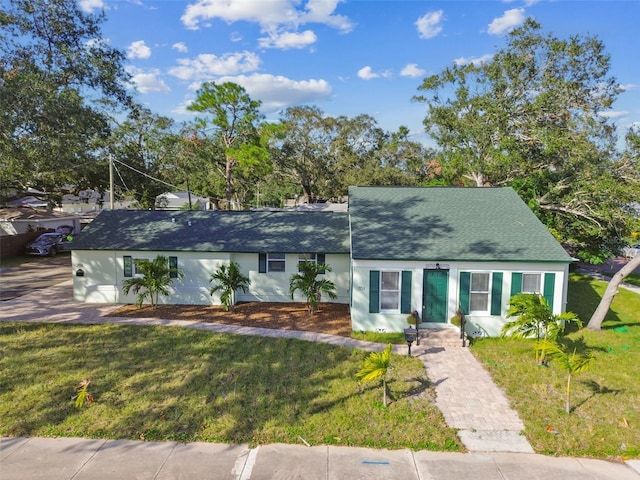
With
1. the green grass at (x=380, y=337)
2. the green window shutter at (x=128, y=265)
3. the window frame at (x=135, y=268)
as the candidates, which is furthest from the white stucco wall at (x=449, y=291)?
the green window shutter at (x=128, y=265)

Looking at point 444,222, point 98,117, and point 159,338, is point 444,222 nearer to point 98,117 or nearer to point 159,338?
point 159,338

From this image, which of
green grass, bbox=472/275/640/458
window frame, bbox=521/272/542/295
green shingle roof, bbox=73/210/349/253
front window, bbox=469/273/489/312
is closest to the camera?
green grass, bbox=472/275/640/458

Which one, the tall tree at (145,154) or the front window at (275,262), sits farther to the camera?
the tall tree at (145,154)

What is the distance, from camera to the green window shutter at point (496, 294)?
1395 centimetres

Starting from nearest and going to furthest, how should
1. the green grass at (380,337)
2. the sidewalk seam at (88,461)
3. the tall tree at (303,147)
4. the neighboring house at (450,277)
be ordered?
the sidewalk seam at (88,461), the green grass at (380,337), the neighboring house at (450,277), the tall tree at (303,147)

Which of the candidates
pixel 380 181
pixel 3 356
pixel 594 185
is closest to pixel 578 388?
pixel 594 185

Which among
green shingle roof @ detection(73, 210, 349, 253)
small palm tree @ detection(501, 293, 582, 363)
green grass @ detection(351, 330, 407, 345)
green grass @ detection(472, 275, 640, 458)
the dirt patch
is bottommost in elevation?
green grass @ detection(472, 275, 640, 458)

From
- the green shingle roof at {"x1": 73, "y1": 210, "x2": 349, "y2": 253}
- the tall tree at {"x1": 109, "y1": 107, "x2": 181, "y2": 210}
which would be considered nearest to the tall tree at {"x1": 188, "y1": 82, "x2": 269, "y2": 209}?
the tall tree at {"x1": 109, "y1": 107, "x2": 181, "y2": 210}

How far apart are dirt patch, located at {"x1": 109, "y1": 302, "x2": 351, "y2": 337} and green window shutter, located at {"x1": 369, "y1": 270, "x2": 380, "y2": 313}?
3.94ft

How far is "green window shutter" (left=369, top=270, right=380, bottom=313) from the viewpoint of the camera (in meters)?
14.1

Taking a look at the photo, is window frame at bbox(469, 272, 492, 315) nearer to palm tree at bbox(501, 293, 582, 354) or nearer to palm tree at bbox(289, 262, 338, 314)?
palm tree at bbox(501, 293, 582, 354)

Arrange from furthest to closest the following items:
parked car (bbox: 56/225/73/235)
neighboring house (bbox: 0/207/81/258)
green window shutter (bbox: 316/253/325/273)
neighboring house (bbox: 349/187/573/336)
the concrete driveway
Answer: parked car (bbox: 56/225/73/235), neighboring house (bbox: 0/207/81/258), the concrete driveway, green window shutter (bbox: 316/253/325/273), neighboring house (bbox: 349/187/573/336)

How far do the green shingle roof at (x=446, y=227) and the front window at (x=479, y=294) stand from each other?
825 mm

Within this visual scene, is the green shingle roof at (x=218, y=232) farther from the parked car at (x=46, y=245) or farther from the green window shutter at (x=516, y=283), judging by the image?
the parked car at (x=46, y=245)
